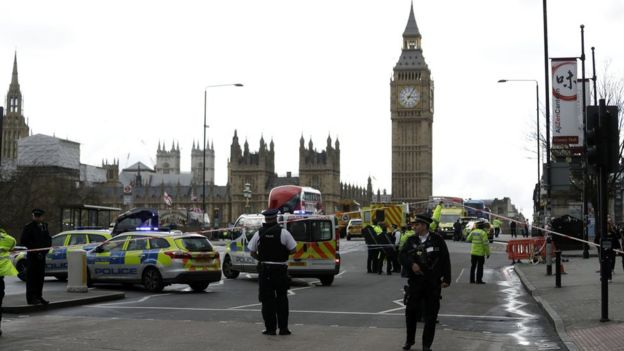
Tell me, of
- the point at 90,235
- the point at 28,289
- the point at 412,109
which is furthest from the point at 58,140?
the point at 28,289

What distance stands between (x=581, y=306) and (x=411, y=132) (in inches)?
6095

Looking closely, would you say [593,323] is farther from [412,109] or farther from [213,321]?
[412,109]

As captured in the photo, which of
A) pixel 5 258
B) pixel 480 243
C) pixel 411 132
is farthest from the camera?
pixel 411 132

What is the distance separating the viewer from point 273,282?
12367 millimetres

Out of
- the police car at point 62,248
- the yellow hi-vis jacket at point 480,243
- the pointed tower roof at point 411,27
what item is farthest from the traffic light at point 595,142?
the pointed tower roof at point 411,27

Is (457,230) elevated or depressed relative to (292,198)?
depressed

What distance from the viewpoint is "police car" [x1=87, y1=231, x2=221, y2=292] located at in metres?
20.1

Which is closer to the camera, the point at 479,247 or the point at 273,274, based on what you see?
the point at 273,274

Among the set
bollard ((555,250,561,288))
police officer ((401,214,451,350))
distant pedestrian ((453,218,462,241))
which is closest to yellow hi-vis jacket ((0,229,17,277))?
police officer ((401,214,451,350))

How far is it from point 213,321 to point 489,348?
191 inches

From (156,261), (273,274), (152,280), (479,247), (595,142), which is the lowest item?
(152,280)

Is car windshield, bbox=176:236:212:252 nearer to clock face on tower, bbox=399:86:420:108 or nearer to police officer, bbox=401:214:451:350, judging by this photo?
police officer, bbox=401:214:451:350

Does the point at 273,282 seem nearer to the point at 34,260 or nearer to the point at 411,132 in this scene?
the point at 34,260

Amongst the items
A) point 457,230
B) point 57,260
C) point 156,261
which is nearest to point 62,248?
point 57,260
